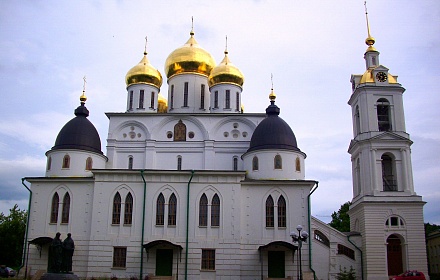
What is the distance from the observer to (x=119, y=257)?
2297 centimetres

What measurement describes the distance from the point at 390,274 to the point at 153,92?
17826 mm

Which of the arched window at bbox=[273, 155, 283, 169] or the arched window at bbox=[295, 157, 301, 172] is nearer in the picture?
the arched window at bbox=[273, 155, 283, 169]

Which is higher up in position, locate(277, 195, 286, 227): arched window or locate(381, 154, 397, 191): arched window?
locate(381, 154, 397, 191): arched window

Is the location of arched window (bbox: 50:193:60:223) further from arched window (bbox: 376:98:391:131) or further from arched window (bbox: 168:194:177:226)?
arched window (bbox: 376:98:391:131)

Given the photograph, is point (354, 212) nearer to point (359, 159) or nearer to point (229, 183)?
point (359, 159)

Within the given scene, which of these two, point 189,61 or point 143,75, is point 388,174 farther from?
point 143,75

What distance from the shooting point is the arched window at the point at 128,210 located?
925 inches

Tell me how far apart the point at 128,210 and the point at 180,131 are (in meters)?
6.73

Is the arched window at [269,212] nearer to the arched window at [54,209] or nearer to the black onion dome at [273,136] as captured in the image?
the black onion dome at [273,136]

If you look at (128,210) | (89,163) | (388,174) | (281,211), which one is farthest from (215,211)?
(388,174)

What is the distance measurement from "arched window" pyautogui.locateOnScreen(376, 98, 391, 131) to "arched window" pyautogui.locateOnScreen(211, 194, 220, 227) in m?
10.8

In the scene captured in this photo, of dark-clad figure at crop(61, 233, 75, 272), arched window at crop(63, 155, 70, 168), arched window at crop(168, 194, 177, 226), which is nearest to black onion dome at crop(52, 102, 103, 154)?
arched window at crop(63, 155, 70, 168)

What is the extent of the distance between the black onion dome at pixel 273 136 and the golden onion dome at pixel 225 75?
517cm

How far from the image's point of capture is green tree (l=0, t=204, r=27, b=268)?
36719mm
